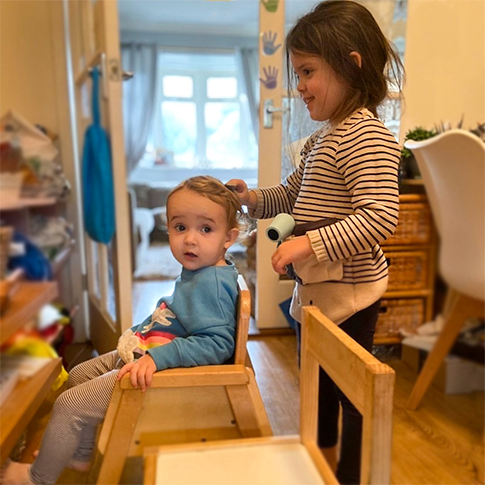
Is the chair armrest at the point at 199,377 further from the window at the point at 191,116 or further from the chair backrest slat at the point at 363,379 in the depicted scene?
the window at the point at 191,116

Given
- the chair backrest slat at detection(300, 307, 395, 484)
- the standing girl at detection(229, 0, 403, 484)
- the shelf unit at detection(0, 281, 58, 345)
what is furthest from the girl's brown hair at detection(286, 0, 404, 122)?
the shelf unit at detection(0, 281, 58, 345)

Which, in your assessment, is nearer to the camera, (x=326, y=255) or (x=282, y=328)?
(x=326, y=255)

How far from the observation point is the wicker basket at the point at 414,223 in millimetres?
481

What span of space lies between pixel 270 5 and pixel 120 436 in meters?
0.47

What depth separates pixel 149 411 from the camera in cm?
44

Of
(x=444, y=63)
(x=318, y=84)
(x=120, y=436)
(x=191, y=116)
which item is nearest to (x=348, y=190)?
(x=318, y=84)

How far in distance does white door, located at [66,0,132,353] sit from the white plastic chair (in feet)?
1.03

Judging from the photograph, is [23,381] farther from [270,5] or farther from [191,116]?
[191,116]

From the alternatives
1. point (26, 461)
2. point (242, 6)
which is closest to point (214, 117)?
point (242, 6)

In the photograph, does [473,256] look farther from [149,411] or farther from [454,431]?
[149,411]

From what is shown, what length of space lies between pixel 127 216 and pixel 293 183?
0.18m

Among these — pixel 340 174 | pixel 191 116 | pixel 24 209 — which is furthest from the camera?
pixel 191 116

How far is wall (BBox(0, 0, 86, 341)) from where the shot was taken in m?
0.37

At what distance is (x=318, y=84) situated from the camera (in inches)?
17.1
